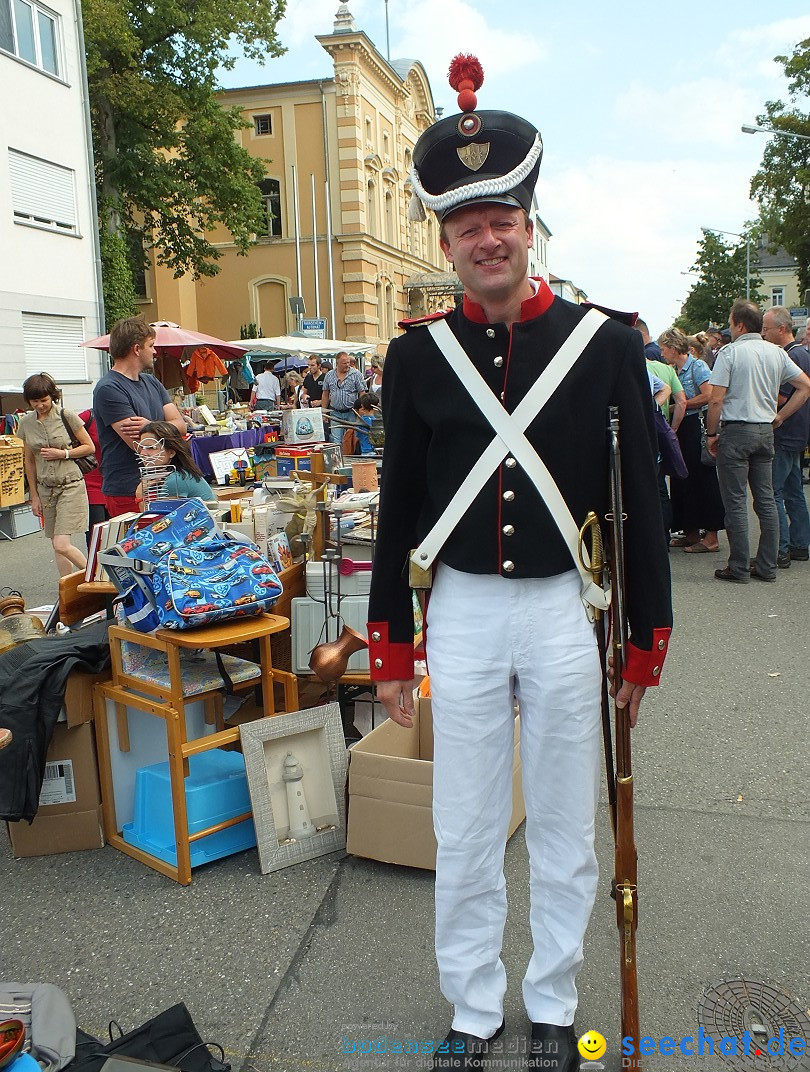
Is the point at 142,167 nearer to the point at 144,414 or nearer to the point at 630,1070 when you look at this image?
the point at 144,414

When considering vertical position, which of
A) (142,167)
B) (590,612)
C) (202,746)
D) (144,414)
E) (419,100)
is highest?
(419,100)

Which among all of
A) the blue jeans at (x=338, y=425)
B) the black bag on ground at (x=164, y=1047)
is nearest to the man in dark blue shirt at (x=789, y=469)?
the blue jeans at (x=338, y=425)

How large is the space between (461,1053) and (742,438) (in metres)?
5.88

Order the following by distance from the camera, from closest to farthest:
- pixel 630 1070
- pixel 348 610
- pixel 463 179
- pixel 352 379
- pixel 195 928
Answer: pixel 463 179 → pixel 630 1070 → pixel 195 928 → pixel 348 610 → pixel 352 379

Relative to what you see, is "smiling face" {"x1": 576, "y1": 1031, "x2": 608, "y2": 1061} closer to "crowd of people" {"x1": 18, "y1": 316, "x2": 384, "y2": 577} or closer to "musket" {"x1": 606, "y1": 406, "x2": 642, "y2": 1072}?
"musket" {"x1": 606, "y1": 406, "x2": 642, "y2": 1072}

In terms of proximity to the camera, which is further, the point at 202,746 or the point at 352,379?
the point at 352,379

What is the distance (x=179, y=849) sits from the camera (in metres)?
3.37

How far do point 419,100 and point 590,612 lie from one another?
52134 mm

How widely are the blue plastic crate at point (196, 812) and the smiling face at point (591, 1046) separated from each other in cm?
160

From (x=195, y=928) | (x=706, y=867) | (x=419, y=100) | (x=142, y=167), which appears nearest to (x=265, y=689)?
(x=195, y=928)

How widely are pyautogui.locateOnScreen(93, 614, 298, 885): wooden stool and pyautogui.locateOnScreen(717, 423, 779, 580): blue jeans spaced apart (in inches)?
187

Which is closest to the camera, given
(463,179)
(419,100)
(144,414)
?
(463,179)

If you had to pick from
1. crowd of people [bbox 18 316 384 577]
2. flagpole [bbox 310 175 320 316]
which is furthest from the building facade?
crowd of people [bbox 18 316 384 577]

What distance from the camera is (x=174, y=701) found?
132 inches
